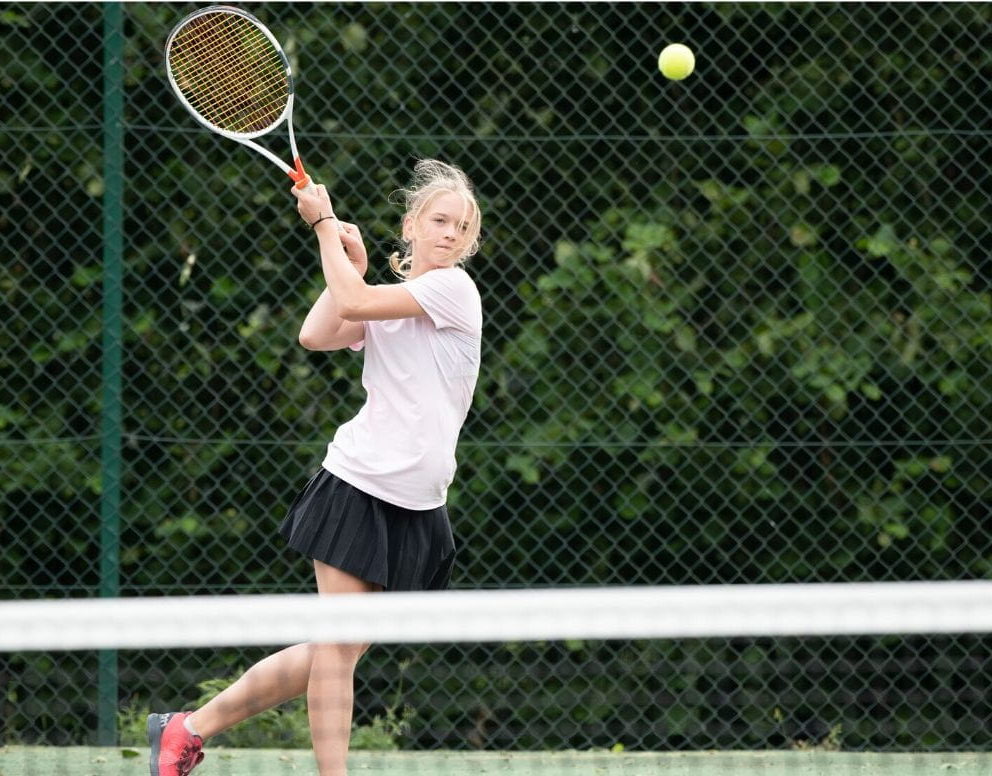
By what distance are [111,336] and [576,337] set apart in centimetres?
119

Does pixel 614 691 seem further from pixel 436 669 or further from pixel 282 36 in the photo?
pixel 282 36

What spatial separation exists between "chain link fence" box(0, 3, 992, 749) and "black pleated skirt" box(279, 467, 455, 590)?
1.30 meters

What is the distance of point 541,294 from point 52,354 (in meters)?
1.29

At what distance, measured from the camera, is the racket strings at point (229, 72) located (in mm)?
3422

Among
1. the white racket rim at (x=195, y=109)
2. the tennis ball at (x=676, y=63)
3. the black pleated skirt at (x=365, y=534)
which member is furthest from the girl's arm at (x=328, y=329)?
the tennis ball at (x=676, y=63)

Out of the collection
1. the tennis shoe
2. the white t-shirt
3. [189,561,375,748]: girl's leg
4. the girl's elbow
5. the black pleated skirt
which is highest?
the girl's elbow

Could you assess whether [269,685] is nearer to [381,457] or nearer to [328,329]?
[381,457]

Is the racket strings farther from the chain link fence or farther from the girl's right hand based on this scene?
the chain link fence

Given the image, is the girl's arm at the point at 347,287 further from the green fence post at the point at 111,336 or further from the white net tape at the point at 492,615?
the green fence post at the point at 111,336

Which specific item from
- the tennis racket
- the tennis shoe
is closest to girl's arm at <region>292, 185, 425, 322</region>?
the tennis racket

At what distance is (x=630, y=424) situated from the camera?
4273 millimetres

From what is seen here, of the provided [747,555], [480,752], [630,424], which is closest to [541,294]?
[630,424]

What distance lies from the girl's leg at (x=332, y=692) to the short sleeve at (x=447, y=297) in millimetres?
475

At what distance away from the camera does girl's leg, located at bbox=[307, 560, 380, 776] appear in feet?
9.18
